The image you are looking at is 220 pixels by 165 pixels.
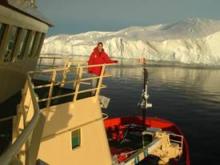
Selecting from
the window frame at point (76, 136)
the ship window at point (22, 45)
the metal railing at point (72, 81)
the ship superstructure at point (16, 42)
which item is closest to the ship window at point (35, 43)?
the ship superstructure at point (16, 42)

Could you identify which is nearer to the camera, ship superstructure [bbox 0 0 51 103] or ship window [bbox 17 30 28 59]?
ship superstructure [bbox 0 0 51 103]

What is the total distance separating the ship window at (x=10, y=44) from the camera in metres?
11.6

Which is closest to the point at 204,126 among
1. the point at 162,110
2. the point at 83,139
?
the point at 162,110

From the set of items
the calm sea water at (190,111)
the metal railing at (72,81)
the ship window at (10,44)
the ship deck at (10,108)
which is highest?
the ship window at (10,44)

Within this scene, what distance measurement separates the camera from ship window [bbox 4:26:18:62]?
11648mm

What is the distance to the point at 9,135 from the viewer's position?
344 inches

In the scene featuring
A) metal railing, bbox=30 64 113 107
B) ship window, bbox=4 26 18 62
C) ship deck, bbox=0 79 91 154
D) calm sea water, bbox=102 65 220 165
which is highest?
ship window, bbox=4 26 18 62

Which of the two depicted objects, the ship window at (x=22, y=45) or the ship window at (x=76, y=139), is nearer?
the ship window at (x=76, y=139)

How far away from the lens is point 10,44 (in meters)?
12.0

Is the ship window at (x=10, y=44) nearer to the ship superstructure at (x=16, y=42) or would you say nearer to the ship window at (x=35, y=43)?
the ship superstructure at (x=16, y=42)

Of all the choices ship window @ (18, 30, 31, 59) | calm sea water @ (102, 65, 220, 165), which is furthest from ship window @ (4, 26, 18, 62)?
calm sea water @ (102, 65, 220, 165)

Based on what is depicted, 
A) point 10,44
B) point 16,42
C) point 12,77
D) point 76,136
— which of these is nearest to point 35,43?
point 16,42

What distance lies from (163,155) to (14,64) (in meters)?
12.0

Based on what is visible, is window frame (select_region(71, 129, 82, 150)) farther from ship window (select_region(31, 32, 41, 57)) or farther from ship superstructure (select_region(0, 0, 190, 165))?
ship window (select_region(31, 32, 41, 57))
